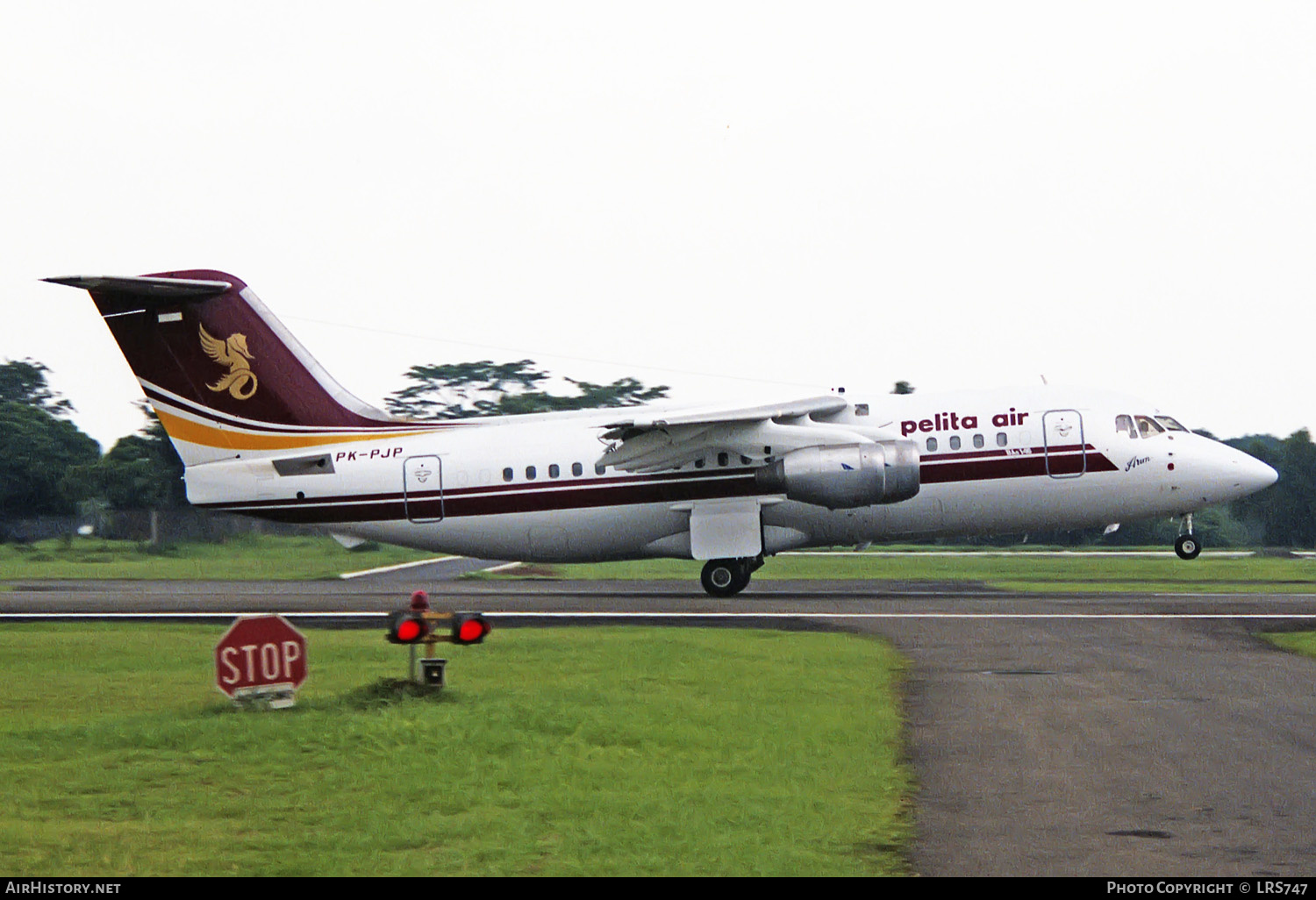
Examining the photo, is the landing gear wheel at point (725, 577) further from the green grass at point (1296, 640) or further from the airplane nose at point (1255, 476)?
the green grass at point (1296, 640)

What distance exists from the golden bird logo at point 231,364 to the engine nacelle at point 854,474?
11.7 meters

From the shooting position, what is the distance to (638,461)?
2945 cm

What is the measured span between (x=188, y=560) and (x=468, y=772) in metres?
37.1

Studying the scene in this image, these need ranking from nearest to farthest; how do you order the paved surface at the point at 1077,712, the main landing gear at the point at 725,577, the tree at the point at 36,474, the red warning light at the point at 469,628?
the paved surface at the point at 1077,712 → the red warning light at the point at 469,628 → the main landing gear at the point at 725,577 → the tree at the point at 36,474

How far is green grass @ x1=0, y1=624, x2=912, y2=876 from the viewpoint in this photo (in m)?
8.23

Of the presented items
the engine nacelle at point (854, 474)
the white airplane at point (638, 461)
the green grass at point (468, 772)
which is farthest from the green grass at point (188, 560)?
the green grass at point (468, 772)

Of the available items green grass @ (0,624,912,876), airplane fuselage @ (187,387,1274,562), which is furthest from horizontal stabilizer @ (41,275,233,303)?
green grass @ (0,624,912,876)

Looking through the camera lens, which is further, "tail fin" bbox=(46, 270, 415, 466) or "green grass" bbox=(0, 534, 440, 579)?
"green grass" bbox=(0, 534, 440, 579)

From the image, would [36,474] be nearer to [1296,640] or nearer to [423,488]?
[423,488]

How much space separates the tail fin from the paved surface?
11.3 ft

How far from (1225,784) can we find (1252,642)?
11.2m

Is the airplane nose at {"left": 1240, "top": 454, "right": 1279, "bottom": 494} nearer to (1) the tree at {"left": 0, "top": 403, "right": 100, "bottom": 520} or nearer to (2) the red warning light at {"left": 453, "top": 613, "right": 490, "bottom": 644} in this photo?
(2) the red warning light at {"left": 453, "top": 613, "right": 490, "bottom": 644}

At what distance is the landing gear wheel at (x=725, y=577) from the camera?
2981cm
